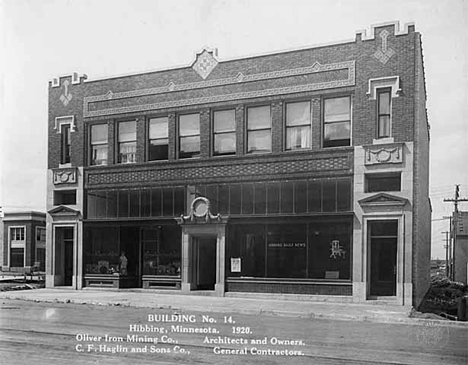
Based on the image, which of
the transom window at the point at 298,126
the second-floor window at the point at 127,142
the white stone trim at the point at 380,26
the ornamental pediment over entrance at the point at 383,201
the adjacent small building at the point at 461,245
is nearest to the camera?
the white stone trim at the point at 380,26

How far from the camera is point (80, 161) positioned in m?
23.0

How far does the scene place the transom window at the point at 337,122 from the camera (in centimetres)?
1873

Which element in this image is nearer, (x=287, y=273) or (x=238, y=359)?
(x=238, y=359)

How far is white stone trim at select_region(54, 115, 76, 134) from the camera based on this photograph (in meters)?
22.9

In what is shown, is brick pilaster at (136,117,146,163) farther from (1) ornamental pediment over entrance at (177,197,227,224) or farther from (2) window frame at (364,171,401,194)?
(2) window frame at (364,171,401,194)

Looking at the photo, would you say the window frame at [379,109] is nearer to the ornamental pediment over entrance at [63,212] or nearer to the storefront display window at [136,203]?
the storefront display window at [136,203]

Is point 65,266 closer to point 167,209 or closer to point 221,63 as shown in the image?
point 167,209

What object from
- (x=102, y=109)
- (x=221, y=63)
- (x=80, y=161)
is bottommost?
(x=80, y=161)

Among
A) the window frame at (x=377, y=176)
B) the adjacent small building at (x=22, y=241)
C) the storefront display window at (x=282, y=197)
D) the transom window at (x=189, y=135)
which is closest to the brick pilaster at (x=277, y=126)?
the storefront display window at (x=282, y=197)

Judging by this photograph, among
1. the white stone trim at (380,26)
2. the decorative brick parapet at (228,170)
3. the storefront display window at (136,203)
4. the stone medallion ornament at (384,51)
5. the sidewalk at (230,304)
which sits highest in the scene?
the white stone trim at (380,26)

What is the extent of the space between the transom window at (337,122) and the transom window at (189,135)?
16.4ft

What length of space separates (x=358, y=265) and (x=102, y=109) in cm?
1189

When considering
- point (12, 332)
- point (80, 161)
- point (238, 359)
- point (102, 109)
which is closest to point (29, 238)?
point (80, 161)

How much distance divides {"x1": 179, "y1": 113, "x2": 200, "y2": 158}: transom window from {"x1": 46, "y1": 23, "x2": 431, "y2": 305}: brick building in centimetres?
4
